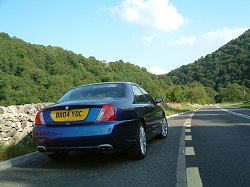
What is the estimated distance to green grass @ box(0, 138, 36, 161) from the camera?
7.36 m

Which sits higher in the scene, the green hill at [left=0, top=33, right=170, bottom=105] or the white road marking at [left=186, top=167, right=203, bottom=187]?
the green hill at [left=0, top=33, right=170, bottom=105]

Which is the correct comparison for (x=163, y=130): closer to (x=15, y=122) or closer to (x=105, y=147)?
(x=15, y=122)

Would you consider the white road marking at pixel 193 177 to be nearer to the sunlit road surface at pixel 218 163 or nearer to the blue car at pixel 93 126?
the sunlit road surface at pixel 218 163

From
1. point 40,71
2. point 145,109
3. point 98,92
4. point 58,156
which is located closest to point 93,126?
point 98,92

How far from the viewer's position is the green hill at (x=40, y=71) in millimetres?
39031

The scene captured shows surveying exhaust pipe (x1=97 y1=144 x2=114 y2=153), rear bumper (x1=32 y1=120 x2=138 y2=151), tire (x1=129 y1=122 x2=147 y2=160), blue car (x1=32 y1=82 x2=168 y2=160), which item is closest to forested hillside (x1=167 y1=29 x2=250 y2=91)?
tire (x1=129 y1=122 x2=147 y2=160)

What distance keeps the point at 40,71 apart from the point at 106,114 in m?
44.6

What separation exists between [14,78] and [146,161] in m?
39.0

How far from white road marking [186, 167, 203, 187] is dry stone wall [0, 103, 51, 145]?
13.5 ft

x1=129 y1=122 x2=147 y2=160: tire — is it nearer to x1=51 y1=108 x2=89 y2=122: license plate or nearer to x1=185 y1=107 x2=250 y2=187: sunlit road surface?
x1=185 y1=107 x2=250 y2=187: sunlit road surface

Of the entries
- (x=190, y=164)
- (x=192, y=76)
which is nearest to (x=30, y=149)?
(x=190, y=164)

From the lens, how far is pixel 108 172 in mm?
5855

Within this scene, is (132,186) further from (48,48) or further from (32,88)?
(48,48)

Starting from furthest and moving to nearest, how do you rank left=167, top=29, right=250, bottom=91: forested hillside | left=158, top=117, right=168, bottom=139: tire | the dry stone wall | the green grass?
1. left=167, top=29, right=250, bottom=91: forested hillside
2. left=158, top=117, right=168, bottom=139: tire
3. the dry stone wall
4. the green grass
